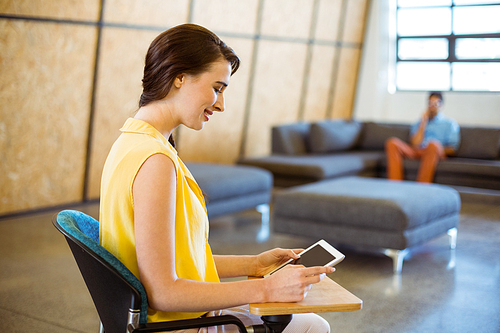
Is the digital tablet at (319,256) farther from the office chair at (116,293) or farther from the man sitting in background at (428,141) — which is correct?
the man sitting in background at (428,141)

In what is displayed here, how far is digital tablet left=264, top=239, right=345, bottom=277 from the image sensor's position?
1298 mm

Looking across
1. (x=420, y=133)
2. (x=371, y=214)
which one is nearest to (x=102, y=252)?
(x=371, y=214)

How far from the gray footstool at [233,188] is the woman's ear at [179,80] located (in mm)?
2815

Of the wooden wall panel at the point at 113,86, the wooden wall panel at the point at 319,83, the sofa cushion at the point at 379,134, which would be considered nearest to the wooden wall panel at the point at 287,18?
the wooden wall panel at the point at 319,83

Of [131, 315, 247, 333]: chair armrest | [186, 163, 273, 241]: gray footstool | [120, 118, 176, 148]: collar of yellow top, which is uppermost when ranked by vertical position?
[120, 118, 176, 148]: collar of yellow top

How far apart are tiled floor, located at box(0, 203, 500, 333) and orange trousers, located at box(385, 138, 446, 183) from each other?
1662 millimetres

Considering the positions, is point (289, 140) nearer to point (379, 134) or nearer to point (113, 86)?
point (379, 134)

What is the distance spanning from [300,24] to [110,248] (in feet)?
22.7

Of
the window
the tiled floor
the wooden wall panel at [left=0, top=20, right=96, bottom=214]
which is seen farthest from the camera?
the window

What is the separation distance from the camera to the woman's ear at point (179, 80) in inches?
49.4

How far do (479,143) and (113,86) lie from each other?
4372mm

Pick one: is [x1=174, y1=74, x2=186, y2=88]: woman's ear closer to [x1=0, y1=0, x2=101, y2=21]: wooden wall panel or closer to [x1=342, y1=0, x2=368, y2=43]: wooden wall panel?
[x1=0, y1=0, x2=101, y2=21]: wooden wall panel

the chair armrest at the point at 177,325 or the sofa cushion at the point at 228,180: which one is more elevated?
the chair armrest at the point at 177,325

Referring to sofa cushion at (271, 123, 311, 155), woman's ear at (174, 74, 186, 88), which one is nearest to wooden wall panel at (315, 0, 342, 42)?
sofa cushion at (271, 123, 311, 155)
